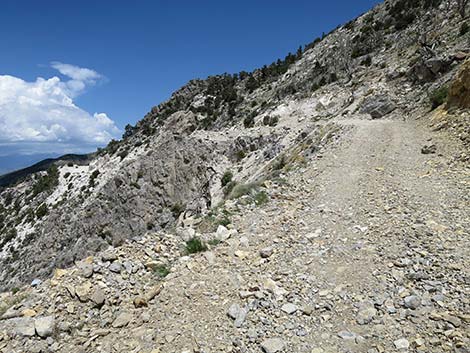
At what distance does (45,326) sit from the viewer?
5676 mm

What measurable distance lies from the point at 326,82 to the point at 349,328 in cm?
3296

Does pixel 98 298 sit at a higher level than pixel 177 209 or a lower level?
higher

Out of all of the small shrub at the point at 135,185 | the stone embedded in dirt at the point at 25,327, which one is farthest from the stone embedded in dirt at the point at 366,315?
the small shrub at the point at 135,185

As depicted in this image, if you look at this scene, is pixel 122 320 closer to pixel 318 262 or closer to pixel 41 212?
pixel 318 262

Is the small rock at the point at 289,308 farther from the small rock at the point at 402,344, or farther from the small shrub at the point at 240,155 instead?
the small shrub at the point at 240,155

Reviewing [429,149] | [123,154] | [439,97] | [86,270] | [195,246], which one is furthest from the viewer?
[123,154]

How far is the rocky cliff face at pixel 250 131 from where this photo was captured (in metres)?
21.5

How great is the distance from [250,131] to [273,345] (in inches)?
1076

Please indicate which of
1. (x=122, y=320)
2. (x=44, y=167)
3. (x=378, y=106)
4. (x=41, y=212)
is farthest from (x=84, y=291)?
(x=44, y=167)

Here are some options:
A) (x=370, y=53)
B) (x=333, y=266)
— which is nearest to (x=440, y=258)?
(x=333, y=266)

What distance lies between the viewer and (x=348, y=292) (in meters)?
5.91

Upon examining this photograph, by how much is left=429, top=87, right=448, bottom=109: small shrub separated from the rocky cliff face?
0.55 m

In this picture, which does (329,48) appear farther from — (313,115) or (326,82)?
(313,115)

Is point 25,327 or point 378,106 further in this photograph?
point 378,106
